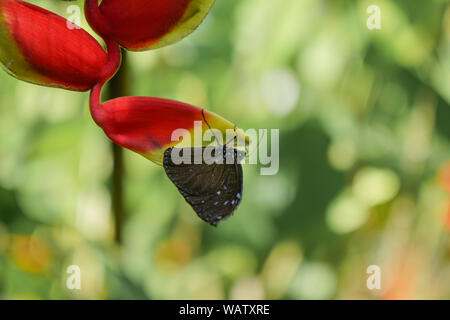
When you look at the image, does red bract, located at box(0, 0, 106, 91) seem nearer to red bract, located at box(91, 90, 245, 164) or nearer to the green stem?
red bract, located at box(91, 90, 245, 164)

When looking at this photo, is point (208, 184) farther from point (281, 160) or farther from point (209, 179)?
point (281, 160)

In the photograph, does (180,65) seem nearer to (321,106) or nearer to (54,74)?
(321,106)

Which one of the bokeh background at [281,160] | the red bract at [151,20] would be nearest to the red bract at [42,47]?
the red bract at [151,20]

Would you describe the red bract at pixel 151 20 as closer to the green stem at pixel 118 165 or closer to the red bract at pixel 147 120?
the red bract at pixel 147 120

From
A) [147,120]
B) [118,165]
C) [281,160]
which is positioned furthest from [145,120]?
[281,160]

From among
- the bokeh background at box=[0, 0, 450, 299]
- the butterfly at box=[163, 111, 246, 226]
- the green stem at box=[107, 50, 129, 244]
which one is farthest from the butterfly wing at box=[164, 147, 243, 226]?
the bokeh background at box=[0, 0, 450, 299]
